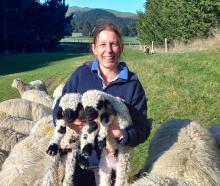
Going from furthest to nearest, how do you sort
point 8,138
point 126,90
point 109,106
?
point 8,138 < point 126,90 < point 109,106

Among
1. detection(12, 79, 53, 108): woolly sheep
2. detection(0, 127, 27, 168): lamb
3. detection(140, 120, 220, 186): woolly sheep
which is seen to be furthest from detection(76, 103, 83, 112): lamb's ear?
detection(12, 79, 53, 108): woolly sheep

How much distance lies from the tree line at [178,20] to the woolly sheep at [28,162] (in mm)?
21873

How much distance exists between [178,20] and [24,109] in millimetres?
29888

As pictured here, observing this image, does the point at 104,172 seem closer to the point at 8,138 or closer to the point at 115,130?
the point at 115,130

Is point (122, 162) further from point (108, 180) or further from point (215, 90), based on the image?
point (215, 90)

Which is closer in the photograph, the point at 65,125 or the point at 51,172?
the point at 65,125

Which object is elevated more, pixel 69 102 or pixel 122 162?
pixel 69 102

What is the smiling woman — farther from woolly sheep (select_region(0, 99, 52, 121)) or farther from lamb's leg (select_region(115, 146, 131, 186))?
woolly sheep (select_region(0, 99, 52, 121))

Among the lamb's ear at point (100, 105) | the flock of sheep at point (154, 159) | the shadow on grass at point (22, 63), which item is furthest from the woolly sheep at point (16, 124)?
the shadow on grass at point (22, 63)

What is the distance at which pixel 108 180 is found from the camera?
4.19 meters

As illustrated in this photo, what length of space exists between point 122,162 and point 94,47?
1.02 meters

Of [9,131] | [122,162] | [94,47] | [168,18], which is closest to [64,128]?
[122,162]

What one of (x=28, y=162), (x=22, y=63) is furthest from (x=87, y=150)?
(x=22, y=63)

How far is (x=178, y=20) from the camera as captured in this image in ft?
132
